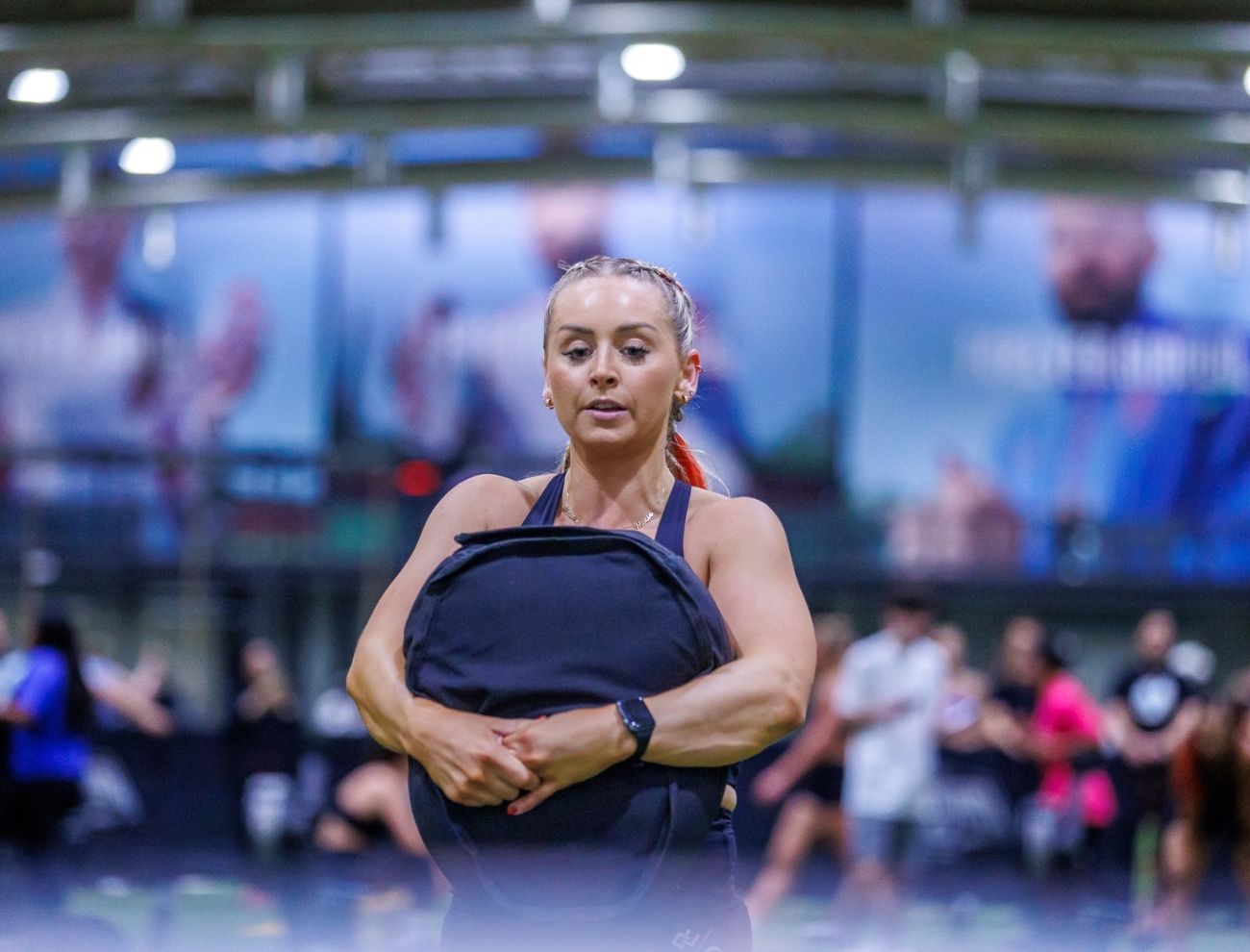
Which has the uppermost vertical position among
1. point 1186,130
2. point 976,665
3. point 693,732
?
point 1186,130

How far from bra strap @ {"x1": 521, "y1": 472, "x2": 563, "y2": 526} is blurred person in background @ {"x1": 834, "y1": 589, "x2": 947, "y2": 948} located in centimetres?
587

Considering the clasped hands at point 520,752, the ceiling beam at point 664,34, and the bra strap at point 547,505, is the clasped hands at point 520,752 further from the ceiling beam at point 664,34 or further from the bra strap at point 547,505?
the ceiling beam at point 664,34

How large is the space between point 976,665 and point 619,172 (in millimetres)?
5496

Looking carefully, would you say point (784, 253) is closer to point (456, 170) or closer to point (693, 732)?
point (456, 170)

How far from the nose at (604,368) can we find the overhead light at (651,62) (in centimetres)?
799

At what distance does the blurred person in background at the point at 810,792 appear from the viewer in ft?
25.3

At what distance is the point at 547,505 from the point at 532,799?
420 millimetres

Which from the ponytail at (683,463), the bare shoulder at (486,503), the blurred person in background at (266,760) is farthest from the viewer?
the blurred person in background at (266,760)

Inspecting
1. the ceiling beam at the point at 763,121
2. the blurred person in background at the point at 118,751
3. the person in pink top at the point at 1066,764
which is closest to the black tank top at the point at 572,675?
the person in pink top at the point at 1066,764

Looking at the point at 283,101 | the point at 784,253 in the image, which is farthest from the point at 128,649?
the point at 784,253

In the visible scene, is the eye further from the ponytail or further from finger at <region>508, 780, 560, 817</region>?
finger at <region>508, 780, 560, 817</region>

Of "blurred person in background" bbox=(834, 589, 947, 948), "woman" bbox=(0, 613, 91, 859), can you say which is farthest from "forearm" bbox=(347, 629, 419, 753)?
"blurred person in background" bbox=(834, 589, 947, 948)

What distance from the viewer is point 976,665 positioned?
14.2 meters

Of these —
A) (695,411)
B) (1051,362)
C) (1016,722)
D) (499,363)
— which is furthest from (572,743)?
(1051,362)
